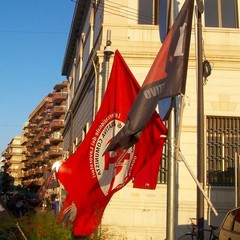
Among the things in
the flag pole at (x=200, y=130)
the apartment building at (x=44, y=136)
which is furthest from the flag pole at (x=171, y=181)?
the apartment building at (x=44, y=136)

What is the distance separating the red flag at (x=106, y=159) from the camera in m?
6.84

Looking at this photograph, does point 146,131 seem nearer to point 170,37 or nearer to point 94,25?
point 170,37

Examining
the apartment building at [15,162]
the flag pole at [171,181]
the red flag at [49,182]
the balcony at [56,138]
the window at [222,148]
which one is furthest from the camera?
the apartment building at [15,162]

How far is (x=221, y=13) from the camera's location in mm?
15719

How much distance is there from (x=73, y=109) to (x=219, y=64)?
15.6 m

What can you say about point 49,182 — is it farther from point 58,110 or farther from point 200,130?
point 58,110

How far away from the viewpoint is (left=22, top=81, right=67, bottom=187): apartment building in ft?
307

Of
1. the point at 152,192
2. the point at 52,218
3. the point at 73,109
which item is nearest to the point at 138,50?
the point at 152,192

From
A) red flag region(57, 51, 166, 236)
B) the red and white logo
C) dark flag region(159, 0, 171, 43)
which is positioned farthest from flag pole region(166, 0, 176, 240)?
dark flag region(159, 0, 171, 43)

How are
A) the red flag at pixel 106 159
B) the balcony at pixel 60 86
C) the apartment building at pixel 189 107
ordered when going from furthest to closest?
the balcony at pixel 60 86, the apartment building at pixel 189 107, the red flag at pixel 106 159

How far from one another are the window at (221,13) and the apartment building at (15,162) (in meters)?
127

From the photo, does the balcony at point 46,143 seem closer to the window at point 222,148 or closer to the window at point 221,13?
the window at point 221,13

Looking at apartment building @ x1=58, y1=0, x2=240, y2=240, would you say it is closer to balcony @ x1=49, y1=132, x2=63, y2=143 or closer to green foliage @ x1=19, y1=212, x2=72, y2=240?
green foliage @ x1=19, y1=212, x2=72, y2=240

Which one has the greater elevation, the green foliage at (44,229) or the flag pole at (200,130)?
the flag pole at (200,130)
